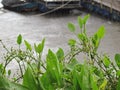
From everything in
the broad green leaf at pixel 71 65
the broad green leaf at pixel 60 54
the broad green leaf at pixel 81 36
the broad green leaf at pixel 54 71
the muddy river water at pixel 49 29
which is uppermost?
the broad green leaf at pixel 81 36

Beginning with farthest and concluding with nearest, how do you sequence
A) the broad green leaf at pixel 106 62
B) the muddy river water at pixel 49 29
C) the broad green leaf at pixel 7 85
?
the muddy river water at pixel 49 29
the broad green leaf at pixel 106 62
the broad green leaf at pixel 7 85

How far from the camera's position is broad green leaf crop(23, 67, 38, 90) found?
0.58 meters

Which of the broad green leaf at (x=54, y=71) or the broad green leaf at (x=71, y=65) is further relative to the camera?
the broad green leaf at (x=71, y=65)

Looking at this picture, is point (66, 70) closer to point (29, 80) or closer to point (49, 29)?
point (29, 80)

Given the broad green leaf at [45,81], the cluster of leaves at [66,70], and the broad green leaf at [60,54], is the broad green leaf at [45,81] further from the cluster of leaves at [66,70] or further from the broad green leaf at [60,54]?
the broad green leaf at [60,54]

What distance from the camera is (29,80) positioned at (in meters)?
0.58

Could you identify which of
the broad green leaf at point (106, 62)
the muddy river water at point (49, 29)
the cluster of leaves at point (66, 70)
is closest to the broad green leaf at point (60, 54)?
the cluster of leaves at point (66, 70)

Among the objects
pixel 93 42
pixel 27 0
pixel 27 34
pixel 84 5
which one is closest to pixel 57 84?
pixel 93 42

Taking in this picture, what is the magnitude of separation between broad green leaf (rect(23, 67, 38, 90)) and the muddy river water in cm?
697

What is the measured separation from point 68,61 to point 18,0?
11.8 metres

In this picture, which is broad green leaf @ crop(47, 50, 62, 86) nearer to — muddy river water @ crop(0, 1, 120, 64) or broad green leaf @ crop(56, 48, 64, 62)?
broad green leaf @ crop(56, 48, 64, 62)

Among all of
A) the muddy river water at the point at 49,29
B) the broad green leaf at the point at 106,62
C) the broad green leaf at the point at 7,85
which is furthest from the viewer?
the muddy river water at the point at 49,29

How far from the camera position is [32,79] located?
0.58 m

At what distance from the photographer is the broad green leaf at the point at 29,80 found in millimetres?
576
